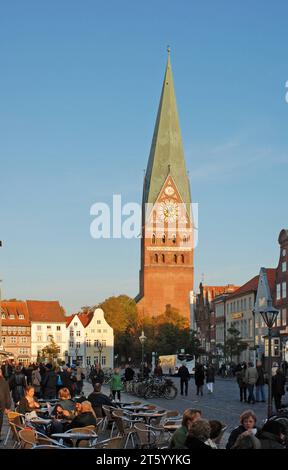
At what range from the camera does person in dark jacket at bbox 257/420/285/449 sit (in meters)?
10.6

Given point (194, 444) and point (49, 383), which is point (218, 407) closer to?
point (49, 383)

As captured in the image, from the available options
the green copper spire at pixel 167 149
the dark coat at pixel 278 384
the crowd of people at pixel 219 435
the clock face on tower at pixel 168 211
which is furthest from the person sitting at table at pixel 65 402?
the green copper spire at pixel 167 149

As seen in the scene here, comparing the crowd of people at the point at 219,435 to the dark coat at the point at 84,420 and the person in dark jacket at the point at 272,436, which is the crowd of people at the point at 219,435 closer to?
the person in dark jacket at the point at 272,436

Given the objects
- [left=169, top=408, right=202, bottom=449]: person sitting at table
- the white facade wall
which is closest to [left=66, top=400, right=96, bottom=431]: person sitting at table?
[left=169, top=408, right=202, bottom=449]: person sitting at table

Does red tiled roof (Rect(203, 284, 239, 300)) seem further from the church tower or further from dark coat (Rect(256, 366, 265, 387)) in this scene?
dark coat (Rect(256, 366, 265, 387))

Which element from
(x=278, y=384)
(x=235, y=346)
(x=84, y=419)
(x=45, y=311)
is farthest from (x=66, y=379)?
(x=45, y=311)

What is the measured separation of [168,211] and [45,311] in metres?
27.1

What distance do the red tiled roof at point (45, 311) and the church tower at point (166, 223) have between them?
12952 millimetres

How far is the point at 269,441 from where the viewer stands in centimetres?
1074

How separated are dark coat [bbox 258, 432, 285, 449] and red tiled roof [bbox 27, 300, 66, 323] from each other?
127m

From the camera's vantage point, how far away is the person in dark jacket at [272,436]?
34.9 feet
